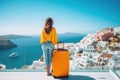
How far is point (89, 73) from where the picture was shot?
4.72 meters

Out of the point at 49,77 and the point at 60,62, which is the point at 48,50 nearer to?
the point at 60,62

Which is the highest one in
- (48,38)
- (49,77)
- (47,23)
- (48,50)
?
(47,23)

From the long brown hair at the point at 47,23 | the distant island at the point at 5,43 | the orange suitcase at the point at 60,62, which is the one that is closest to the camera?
the orange suitcase at the point at 60,62

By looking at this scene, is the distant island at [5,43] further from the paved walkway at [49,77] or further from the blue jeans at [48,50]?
the blue jeans at [48,50]

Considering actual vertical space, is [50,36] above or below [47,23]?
below

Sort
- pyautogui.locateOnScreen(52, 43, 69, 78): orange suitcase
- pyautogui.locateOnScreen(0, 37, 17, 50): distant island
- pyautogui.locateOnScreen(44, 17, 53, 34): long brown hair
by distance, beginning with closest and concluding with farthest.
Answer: pyautogui.locateOnScreen(52, 43, 69, 78): orange suitcase
pyautogui.locateOnScreen(44, 17, 53, 34): long brown hair
pyautogui.locateOnScreen(0, 37, 17, 50): distant island

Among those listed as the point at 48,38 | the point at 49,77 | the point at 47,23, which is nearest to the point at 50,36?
the point at 48,38

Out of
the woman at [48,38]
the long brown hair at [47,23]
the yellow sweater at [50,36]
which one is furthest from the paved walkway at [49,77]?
the long brown hair at [47,23]

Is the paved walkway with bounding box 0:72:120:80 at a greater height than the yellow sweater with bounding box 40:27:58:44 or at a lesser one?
lesser

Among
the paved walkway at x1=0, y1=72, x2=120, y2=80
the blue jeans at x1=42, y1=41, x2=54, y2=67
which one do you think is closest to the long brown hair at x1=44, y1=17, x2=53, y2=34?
the blue jeans at x1=42, y1=41, x2=54, y2=67

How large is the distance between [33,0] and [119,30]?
1071cm

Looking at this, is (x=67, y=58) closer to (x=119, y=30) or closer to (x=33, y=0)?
(x=119, y=30)

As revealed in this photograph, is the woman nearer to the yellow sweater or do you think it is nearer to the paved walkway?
the yellow sweater

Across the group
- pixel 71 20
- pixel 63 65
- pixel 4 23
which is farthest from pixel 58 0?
pixel 4 23
